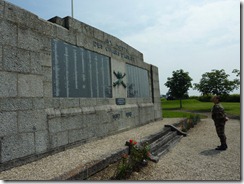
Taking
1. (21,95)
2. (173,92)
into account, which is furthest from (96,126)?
(173,92)

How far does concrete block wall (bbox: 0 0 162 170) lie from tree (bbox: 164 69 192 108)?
25.5 m

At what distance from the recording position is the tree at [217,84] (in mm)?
27766

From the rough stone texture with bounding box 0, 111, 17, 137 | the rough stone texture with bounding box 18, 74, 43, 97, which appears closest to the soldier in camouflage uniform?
the rough stone texture with bounding box 18, 74, 43, 97

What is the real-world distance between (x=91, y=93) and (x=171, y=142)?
318 centimetres

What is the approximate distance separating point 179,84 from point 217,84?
17.0ft

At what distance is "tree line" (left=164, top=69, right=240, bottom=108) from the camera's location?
28016 mm

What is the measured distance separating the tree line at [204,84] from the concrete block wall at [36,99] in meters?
24.9

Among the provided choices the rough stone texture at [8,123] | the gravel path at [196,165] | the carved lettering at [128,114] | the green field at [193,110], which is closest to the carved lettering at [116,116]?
the carved lettering at [128,114]

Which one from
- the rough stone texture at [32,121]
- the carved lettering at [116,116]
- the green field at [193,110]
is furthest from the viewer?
the green field at [193,110]

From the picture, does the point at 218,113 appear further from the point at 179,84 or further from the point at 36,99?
the point at 179,84

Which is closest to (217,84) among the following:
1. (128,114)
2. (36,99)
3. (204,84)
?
(204,84)

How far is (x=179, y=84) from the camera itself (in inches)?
1240

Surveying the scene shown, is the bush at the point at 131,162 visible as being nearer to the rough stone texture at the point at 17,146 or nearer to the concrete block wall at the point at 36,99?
the concrete block wall at the point at 36,99

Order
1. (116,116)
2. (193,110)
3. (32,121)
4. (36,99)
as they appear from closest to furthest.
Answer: (32,121)
(36,99)
(116,116)
(193,110)
